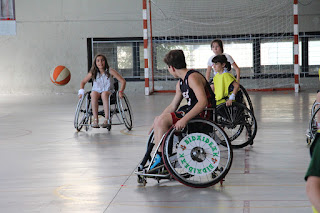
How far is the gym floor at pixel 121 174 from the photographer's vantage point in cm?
297

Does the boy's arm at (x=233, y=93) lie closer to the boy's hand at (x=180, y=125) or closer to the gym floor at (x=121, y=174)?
the gym floor at (x=121, y=174)

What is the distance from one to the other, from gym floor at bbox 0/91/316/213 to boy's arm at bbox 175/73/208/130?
430mm

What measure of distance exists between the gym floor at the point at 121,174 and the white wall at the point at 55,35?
5993 millimetres

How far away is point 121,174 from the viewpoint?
3.79 m

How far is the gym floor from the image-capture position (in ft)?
9.73

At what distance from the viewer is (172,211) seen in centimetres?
281

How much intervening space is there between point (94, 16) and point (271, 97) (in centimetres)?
499

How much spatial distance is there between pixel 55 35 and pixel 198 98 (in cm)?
1007

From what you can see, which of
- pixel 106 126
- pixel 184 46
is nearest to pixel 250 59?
pixel 184 46

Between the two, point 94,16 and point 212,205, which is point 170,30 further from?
point 212,205

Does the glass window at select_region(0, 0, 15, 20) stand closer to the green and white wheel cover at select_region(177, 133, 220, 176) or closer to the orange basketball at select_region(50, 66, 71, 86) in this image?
the orange basketball at select_region(50, 66, 71, 86)

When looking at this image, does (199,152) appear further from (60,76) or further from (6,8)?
(6,8)


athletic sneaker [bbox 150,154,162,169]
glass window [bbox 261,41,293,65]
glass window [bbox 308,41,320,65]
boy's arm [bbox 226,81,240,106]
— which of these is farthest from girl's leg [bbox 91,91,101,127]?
glass window [bbox 308,41,320,65]

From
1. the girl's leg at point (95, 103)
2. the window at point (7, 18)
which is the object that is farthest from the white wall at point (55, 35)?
the girl's leg at point (95, 103)
